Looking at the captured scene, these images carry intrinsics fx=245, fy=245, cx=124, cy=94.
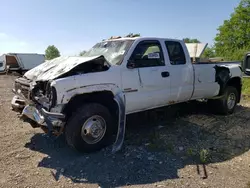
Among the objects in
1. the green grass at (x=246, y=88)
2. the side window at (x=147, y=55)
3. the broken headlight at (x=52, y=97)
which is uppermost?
the side window at (x=147, y=55)

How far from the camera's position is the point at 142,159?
3986 mm

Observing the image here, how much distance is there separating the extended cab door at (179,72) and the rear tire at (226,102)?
141 centimetres

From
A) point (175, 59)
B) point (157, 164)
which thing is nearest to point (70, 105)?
point (157, 164)

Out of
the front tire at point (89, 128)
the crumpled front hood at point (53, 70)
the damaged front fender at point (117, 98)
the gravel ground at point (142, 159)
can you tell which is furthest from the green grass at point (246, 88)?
the crumpled front hood at point (53, 70)

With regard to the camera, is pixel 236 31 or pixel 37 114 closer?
pixel 37 114

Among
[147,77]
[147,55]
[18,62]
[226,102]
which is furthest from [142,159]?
[18,62]

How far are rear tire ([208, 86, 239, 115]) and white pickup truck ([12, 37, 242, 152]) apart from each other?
1.14 m

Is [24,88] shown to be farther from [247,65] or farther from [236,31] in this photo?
[236,31]

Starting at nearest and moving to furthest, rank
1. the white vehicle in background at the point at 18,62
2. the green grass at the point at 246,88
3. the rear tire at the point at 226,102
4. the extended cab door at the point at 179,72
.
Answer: the extended cab door at the point at 179,72, the rear tire at the point at 226,102, the green grass at the point at 246,88, the white vehicle in background at the point at 18,62

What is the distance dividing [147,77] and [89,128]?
1533 mm

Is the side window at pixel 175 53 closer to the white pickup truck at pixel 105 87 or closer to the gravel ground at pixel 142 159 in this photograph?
the white pickup truck at pixel 105 87

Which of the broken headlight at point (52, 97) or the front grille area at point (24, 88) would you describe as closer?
the broken headlight at point (52, 97)

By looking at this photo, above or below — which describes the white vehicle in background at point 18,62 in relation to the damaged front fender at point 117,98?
above

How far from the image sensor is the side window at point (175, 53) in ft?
17.5
